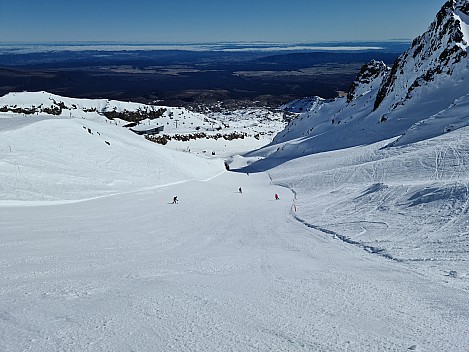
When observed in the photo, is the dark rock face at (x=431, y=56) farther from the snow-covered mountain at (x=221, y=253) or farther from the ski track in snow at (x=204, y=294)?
the ski track in snow at (x=204, y=294)

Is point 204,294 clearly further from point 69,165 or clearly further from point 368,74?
point 368,74

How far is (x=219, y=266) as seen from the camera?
32.9ft

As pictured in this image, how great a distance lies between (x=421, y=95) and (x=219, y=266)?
4833 centimetres

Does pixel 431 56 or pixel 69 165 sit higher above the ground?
pixel 431 56

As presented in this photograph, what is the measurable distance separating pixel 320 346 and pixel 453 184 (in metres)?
13.2

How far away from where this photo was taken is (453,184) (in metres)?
16.1

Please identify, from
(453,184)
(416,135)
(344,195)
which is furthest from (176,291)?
(416,135)

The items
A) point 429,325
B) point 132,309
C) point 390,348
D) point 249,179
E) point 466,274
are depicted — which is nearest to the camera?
point 390,348

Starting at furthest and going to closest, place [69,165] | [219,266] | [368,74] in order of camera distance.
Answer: [368,74], [69,165], [219,266]

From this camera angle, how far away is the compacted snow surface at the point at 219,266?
596 centimetres

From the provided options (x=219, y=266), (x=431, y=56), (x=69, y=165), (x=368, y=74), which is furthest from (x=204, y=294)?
(x=368, y=74)

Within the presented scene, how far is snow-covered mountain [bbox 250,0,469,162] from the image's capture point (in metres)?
43.4

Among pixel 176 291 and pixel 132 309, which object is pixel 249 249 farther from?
pixel 132 309

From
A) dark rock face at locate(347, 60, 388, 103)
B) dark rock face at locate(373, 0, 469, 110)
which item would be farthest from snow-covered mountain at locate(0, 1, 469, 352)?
dark rock face at locate(347, 60, 388, 103)
